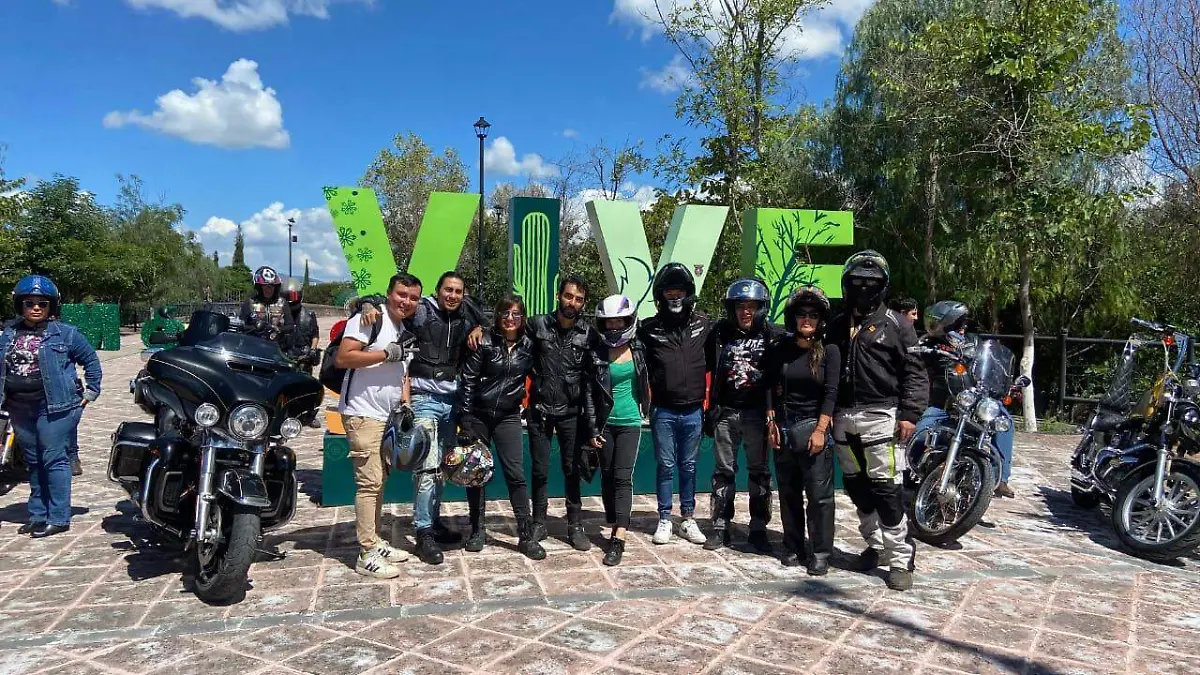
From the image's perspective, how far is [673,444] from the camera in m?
5.06

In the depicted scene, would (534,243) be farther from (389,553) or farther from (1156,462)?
(1156,462)

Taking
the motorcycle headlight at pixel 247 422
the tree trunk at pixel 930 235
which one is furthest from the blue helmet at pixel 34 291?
the tree trunk at pixel 930 235

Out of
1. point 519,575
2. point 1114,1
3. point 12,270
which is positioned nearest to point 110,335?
point 12,270

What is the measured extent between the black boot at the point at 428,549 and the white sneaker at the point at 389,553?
0.10 meters

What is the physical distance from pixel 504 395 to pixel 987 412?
10.7ft

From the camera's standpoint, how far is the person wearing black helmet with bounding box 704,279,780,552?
4.89 m

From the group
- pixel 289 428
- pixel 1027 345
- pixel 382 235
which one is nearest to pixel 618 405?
pixel 289 428

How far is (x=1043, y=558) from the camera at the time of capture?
5.00 meters

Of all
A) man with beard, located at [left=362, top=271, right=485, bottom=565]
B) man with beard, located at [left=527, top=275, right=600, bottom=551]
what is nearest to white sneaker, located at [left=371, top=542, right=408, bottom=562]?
man with beard, located at [left=362, top=271, right=485, bottom=565]

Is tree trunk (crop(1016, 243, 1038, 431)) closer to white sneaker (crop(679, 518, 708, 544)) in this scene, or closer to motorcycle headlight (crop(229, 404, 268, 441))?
white sneaker (crop(679, 518, 708, 544))

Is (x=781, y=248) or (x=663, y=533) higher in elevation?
(x=781, y=248)

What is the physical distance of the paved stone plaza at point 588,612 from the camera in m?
3.43

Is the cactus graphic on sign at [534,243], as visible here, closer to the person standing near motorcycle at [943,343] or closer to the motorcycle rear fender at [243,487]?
the person standing near motorcycle at [943,343]

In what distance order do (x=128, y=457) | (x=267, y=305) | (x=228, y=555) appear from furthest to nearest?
(x=267, y=305), (x=128, y=457), (x=228, y=555)
